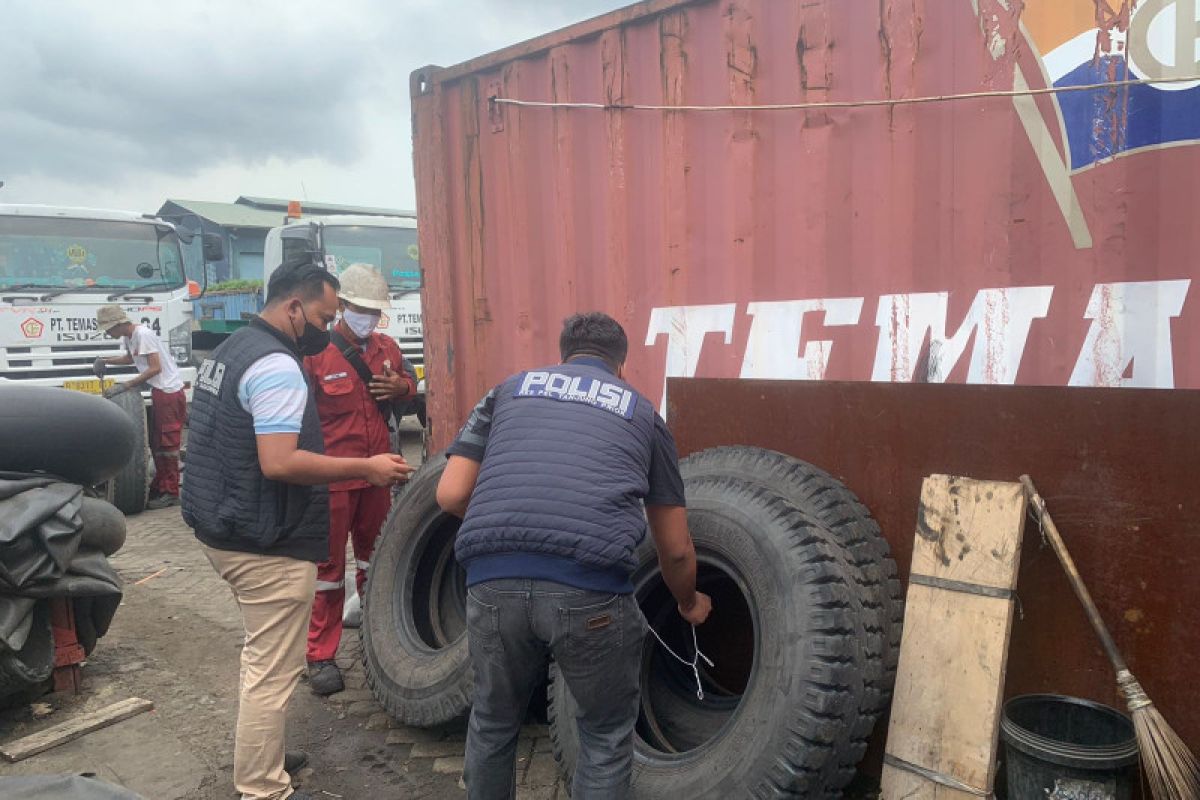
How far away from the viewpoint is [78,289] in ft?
25.7

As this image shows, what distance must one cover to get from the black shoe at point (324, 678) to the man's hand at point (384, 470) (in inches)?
50.2

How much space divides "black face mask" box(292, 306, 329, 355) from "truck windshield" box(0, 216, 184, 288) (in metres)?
6.21

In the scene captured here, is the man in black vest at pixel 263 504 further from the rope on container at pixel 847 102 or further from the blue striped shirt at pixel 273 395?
the rope on container at pixel 847 102

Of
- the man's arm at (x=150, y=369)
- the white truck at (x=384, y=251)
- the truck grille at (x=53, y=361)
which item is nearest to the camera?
the man's arm at (x=150, y=369)

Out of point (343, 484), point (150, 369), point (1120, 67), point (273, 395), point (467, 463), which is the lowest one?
point (343, 484)

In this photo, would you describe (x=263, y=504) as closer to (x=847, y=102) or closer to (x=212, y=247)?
(x=847, y=102)

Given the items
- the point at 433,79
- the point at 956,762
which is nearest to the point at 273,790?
the point at 956,762

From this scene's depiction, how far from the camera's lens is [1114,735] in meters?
2.24

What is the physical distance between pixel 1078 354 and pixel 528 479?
1585 millimetres

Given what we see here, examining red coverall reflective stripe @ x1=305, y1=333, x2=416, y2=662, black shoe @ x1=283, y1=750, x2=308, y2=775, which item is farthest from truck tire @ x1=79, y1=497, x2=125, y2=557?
black shoe @ x1=283, y1=750, x2=308, y2=775

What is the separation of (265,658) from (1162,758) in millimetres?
2537

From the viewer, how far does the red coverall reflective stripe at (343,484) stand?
12.3 ft

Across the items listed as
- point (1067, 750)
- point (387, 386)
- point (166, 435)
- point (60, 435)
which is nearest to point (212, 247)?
point (166, 435)

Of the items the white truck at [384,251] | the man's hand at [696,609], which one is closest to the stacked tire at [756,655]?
the man's hand at [696,609]
